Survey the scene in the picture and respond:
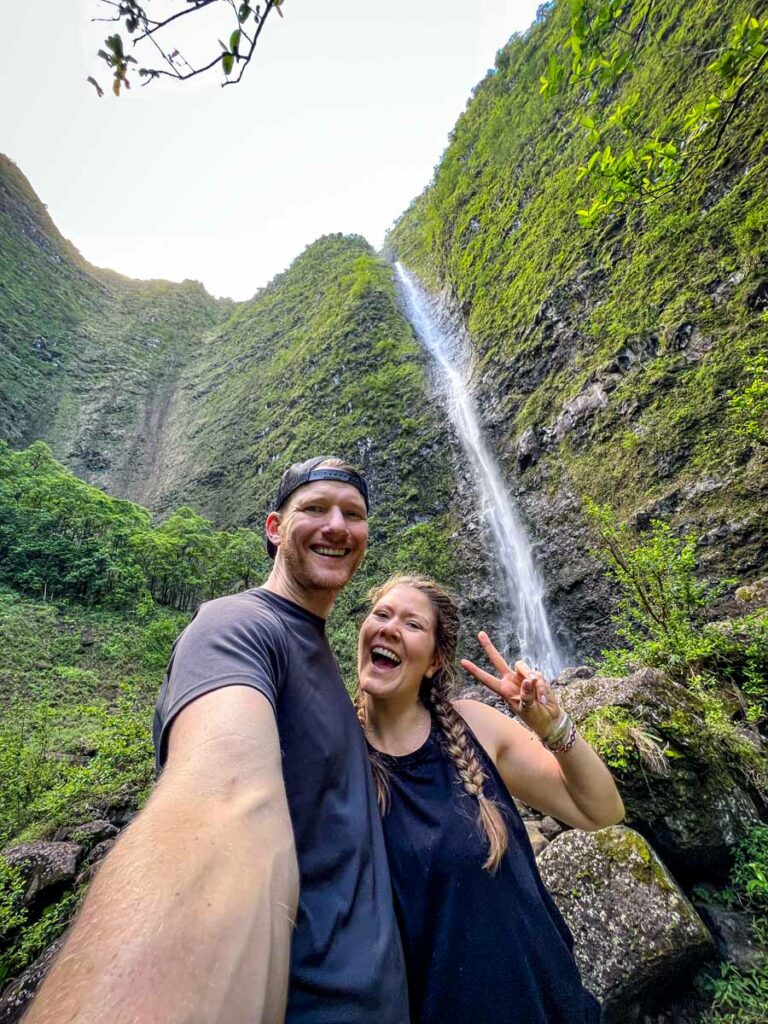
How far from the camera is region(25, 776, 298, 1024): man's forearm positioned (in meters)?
0.51

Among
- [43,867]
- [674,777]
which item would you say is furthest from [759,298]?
[43,867]

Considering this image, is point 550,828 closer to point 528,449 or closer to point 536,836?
point 536,836

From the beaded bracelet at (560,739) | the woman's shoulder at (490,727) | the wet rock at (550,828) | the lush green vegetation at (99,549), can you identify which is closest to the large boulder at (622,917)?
the wet rock at (550,828)

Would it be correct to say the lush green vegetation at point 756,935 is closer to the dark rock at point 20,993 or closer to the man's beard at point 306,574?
the man's beard at point 306,574

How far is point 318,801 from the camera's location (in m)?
1.15

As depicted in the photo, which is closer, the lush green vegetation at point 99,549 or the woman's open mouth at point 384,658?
the woman's open mouth at point 384,658

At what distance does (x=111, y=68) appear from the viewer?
4.85ft

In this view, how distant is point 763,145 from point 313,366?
2175cm

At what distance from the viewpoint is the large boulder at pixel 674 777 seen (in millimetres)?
2688

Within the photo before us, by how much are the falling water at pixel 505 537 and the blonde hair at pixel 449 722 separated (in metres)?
9.39

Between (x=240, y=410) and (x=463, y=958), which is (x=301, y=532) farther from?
(x=240, y=410)

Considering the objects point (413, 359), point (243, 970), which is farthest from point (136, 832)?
point (413, 359)

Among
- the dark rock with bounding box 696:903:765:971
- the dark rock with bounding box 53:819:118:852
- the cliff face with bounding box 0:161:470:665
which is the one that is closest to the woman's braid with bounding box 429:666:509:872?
the dark rock with bounding box 696:903:765:971

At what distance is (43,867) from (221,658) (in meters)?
4.16
